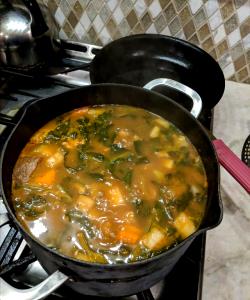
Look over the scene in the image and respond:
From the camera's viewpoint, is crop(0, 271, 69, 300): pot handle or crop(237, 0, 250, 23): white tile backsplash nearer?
crop(0, 271, 69, 300): pot handle

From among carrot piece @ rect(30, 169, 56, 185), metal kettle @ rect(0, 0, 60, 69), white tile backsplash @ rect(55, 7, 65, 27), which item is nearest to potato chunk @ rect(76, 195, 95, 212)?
carrot piece @ rect(30, 169, 56, 185)

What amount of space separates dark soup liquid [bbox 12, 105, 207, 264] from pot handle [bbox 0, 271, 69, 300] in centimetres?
13

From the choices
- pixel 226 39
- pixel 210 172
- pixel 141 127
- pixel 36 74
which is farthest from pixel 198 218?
pixel 36 74

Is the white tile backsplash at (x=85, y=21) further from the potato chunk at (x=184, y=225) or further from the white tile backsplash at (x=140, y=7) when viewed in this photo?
the potato chunk at (x=184, y=225)

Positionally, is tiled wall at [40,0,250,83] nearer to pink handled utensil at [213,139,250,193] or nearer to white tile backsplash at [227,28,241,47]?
white tile backsplash at [227,28,241,47]

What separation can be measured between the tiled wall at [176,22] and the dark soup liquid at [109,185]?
1.75 ft

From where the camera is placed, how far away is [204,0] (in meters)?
1.40

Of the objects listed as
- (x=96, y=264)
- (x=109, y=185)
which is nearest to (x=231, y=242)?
(x=109, y=185)

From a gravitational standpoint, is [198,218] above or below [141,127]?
below

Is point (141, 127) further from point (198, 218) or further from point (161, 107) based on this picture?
point (198, 218)

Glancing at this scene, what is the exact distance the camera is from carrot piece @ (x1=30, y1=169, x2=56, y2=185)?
41.0 inches

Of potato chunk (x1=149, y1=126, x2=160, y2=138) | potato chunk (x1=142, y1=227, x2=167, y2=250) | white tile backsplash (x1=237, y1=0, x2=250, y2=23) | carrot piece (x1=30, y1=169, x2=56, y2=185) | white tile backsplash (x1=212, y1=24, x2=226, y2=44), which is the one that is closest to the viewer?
potato chunk (x1=142, y1=227, x2=167, y2=250)

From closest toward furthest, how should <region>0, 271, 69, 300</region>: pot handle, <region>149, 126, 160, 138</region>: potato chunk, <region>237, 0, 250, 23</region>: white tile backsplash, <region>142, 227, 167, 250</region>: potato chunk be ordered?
<region>0, 271, 69, 300</region>: pot handle < <region>142, 227, 167, 250</region>: potato chunk < <region>149, 126, 160, 138</region>: potato chunk < <region>237, 0, 250, 23</region>: white tile backsplash

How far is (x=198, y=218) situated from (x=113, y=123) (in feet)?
1.40
